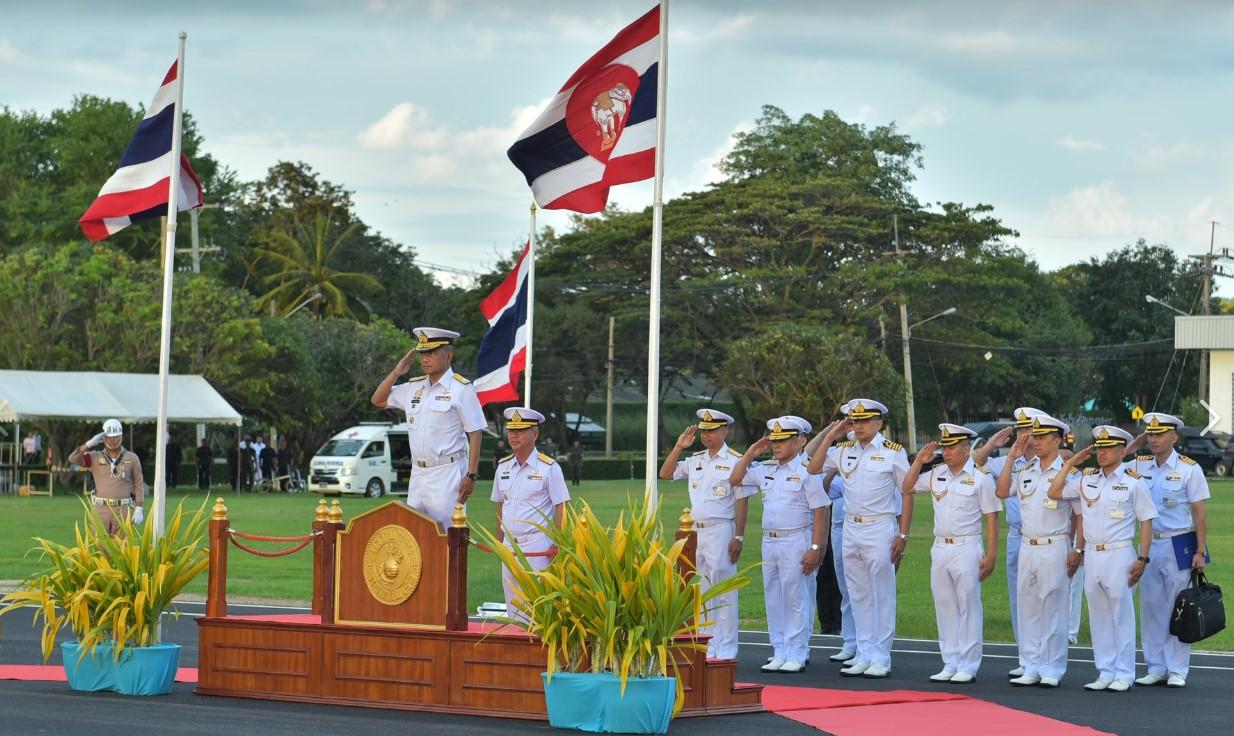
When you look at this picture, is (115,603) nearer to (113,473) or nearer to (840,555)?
(113,473)

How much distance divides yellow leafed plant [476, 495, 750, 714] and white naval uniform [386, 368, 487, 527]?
1766mm

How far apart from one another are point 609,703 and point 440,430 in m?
2.69

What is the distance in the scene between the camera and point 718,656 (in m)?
12.2

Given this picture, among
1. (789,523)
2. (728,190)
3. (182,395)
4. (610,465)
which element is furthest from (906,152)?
(789,523)

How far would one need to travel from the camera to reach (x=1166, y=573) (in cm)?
1195

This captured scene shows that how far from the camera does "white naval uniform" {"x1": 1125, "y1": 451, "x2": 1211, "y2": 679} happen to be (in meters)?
11.9

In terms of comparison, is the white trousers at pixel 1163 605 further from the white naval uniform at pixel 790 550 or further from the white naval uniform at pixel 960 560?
the white naval uniform at pixel 790 550

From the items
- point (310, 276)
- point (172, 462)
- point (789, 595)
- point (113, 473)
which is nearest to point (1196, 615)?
point (789, 595)

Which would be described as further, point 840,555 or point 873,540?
point 840,555

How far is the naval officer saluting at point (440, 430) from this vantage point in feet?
36.9

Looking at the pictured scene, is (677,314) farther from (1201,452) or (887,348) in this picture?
Result: (1201,452)

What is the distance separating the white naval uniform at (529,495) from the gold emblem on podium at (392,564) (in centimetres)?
107

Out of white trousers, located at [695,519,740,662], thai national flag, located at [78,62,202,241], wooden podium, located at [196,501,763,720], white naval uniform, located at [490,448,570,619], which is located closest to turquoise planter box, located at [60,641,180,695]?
wooden podium, located at [196,501,763,720]

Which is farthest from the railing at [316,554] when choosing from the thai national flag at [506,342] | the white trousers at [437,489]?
the thai national flag at [506,342]
